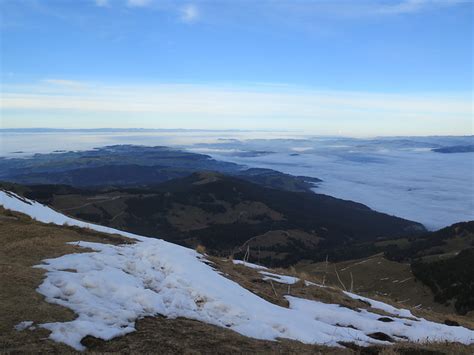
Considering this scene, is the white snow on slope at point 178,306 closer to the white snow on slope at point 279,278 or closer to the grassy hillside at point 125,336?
the grassy hillside at point 125,336

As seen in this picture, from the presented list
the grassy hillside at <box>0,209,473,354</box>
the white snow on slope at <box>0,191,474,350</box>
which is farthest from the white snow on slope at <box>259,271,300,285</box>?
the grassy hillside at <box>0,209,473,354</box>

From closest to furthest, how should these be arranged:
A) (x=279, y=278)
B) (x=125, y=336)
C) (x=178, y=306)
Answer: (x=125, y=336), (x=178, y=306), (x=279, y=278)

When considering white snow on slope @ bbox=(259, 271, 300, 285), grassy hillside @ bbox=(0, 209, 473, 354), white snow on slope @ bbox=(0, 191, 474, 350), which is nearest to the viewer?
grassy hillside @ bbox=(0, 209, 473, 354)

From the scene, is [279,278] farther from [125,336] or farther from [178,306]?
[125,336]

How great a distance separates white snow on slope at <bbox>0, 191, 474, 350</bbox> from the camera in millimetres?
9477

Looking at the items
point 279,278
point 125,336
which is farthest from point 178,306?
point 279,278

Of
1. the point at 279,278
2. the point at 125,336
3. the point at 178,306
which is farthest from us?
the point at 279,278

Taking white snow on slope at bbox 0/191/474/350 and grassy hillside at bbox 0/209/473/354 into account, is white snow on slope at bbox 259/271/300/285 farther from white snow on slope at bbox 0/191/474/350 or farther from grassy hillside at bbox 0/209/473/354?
grassy hillside at bbox 0/209/473/354

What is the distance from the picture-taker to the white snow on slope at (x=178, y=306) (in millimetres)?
9477

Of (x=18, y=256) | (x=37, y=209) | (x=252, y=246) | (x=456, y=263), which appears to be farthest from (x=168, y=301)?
(x=252, y=246)

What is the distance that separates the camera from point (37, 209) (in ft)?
98.4

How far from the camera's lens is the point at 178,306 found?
11.0m

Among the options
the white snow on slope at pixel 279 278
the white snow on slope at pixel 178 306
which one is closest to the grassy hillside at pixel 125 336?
the white snow on slope at pixel 178 306

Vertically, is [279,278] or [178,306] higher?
[178,306]
